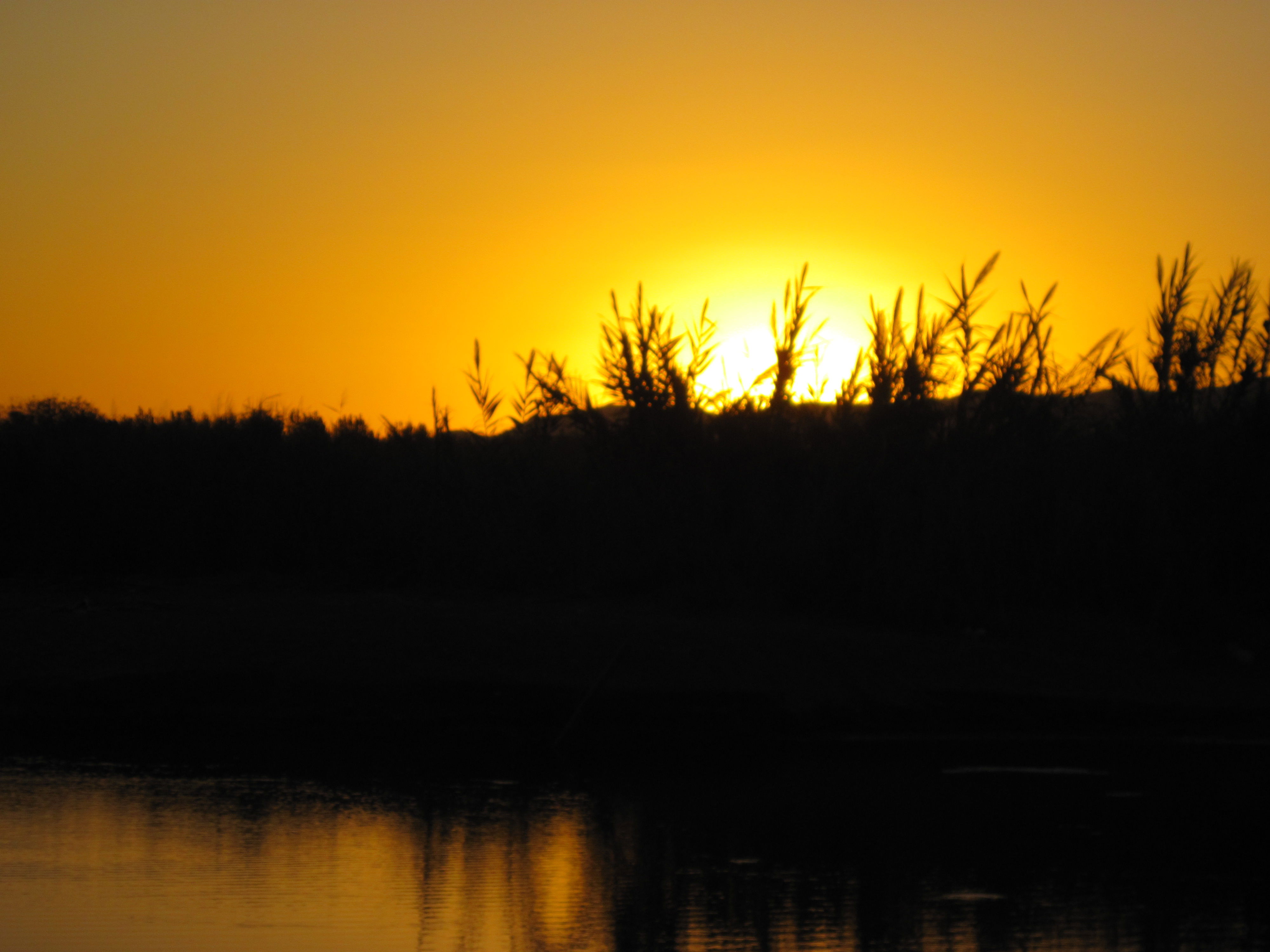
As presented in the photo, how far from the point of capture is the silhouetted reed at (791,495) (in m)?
17.1

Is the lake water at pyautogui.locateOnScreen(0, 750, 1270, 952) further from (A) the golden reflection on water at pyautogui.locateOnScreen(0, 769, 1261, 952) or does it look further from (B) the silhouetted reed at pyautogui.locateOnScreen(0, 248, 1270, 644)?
(B) the silhouetted reed at pyautogui.locateOnScreen(0, 248, 1270, 644)

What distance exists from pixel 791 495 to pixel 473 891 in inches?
459

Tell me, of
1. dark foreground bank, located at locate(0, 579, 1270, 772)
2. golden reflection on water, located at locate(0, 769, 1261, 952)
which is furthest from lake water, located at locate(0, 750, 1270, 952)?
dark foreground bank, located at locate(0, 579, 1270, 772)

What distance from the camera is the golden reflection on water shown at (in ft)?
19.3

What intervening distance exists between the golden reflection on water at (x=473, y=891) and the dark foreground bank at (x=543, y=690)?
2152mm

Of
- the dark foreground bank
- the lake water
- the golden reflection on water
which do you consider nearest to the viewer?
the golden reflection on water

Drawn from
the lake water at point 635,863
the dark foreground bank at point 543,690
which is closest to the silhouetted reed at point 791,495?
the dark foreground bank at point 543,690

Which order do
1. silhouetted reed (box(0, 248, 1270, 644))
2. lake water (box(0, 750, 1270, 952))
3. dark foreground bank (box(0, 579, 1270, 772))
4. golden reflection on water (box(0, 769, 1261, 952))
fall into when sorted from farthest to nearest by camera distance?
silhouetted reed (box(0, 248, 1270, 644)) < dark foreground bank (box(0, 579, 1270, 772)) < lake water (box(0, 750, 1270, 952)) < golden reflection on water (box(0, 769, 1261, 952))

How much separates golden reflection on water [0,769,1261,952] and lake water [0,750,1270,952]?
2 cm

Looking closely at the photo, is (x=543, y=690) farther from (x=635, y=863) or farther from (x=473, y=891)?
(x=473, y=891)

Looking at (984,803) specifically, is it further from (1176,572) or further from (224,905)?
(1176,572)

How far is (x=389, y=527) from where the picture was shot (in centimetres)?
1941

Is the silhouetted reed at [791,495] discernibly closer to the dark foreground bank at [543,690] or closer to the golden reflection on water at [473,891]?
the dark foreground bank at [543,690]

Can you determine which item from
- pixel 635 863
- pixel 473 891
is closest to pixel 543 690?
pixel 635 863
